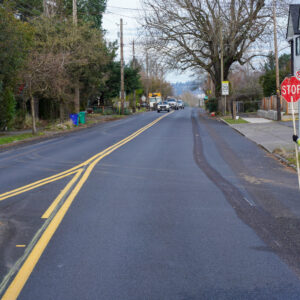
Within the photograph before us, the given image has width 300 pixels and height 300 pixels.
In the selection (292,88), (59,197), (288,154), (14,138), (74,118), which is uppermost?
(292,88)

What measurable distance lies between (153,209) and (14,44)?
16.9m

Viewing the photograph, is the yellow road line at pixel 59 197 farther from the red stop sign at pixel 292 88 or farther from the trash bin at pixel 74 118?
the trash bin at pixel 74 118

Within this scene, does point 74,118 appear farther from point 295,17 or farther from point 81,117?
point 295,17

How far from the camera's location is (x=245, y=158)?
50.3 ft

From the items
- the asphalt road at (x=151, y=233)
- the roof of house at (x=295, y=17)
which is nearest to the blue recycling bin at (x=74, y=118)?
the roof of house at (x=295, y=17)

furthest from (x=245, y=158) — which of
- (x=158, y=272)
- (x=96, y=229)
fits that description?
(x=158, y=272)

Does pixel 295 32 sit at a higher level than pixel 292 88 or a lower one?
higher

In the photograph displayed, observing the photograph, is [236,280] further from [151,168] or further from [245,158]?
[245,158]

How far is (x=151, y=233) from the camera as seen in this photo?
6.62 meters

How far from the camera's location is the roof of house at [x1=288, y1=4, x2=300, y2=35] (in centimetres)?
3916

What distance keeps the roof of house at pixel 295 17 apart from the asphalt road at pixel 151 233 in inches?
1168

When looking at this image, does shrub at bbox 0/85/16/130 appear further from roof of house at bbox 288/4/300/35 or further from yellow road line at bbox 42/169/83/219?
roof of house at bbox 288/4/300/35

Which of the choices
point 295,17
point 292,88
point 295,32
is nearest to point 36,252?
point 292,88

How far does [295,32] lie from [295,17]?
6.59 ft
